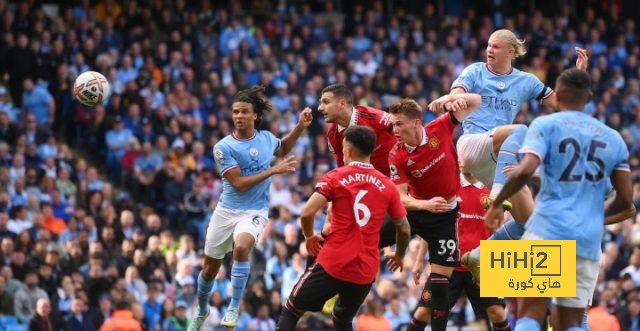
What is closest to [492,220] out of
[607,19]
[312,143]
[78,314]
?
[78,314]

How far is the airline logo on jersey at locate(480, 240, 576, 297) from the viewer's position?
10.6 metres

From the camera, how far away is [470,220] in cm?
1509

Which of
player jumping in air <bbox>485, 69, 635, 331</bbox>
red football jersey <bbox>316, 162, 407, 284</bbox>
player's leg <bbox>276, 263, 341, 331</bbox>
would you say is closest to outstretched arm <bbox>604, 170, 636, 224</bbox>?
player jumping in air <bbox>485, 69, 635, 331</bbox>

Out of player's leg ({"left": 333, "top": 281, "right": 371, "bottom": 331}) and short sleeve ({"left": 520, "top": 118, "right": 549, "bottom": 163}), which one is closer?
short sleeve ({"left": 520, "top": 118, "right": 549, "bottom": 163})

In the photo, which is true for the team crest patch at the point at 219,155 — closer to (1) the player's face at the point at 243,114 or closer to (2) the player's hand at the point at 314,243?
(1) the player's face at the point at 243,114

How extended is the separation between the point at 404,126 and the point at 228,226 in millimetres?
2543

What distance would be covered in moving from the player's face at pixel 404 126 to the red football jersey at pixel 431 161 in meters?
0.19

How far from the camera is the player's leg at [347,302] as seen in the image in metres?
12.6

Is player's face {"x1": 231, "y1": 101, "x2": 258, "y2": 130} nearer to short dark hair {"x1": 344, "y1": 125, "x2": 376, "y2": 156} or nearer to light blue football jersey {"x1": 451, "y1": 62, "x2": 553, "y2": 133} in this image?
light blue football jersey {"x1": 451, "y1": 62, "x2": 553, "y2": 133}

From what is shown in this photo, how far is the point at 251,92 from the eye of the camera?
14844 millimetres

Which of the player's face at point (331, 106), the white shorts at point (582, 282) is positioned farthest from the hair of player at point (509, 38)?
the white shorts at point (582, 282)

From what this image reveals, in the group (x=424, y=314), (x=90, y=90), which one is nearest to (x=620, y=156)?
(x=424, y=314)

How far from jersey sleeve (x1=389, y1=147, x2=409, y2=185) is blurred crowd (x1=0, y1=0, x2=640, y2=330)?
21.0 ft

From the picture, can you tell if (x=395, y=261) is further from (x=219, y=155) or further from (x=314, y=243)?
Answer: (x=219, y=155)
